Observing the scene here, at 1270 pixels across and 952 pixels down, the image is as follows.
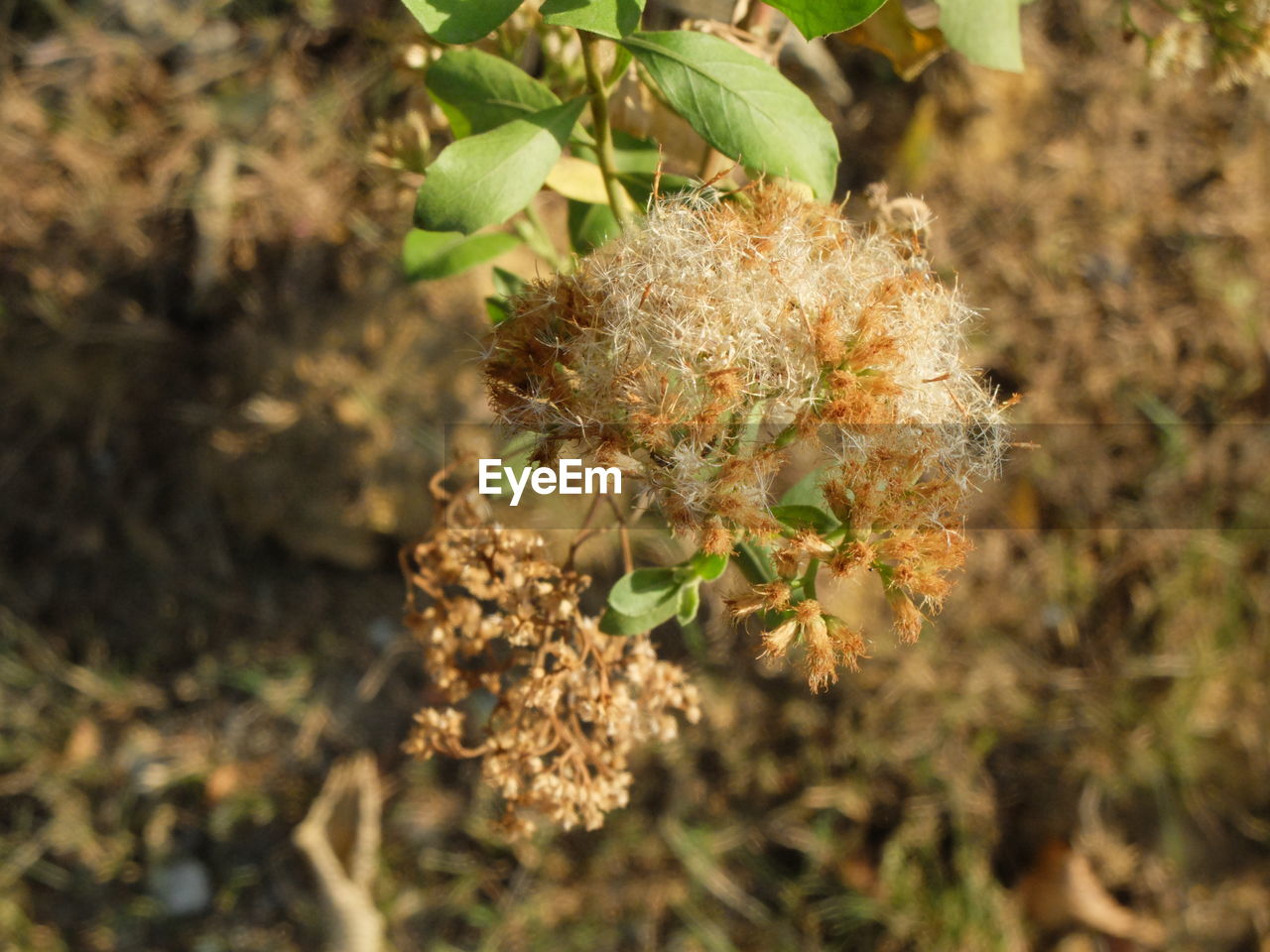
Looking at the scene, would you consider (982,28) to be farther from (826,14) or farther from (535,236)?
(535,236)

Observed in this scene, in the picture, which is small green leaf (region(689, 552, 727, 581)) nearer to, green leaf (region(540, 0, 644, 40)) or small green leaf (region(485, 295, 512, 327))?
small green leaf (region(485, 295, 512, 327))

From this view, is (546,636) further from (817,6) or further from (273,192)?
(273,192)

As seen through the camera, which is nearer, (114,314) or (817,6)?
(817,6)

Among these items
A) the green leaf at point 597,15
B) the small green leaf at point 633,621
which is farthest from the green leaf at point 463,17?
the small green leaf at point 633,621

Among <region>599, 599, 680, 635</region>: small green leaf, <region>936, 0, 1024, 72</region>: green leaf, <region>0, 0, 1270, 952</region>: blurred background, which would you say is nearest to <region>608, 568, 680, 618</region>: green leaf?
Result: <region>599, 599, 680, 635</region>: small green leaf

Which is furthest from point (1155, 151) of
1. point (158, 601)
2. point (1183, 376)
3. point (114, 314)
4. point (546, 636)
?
point (158, 601)
